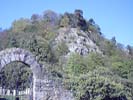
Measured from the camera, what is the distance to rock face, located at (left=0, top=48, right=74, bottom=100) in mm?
15562

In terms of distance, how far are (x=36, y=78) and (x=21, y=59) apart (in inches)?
45.2

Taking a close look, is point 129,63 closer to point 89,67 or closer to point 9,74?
point 89,67

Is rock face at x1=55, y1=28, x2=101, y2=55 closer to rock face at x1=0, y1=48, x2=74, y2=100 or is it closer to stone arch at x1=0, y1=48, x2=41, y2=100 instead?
rock face at x1=0, y1=48, x2=74, y2=100

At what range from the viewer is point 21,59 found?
1565 centimetres

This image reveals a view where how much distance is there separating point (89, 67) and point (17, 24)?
98.0 ft

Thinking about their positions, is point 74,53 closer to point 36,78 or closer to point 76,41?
point 76,41

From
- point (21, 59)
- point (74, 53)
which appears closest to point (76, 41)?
point (74, 53)

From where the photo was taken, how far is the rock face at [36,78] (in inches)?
613

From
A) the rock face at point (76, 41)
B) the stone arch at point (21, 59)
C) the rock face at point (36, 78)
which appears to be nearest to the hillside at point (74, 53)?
the rock face at point (76, 41)

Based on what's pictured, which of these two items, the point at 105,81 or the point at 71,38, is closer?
the point at 105,81

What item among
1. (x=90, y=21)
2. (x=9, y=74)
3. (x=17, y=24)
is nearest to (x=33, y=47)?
(x=9, y=74)

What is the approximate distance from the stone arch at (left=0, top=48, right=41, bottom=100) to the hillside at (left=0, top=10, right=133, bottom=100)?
687 mm

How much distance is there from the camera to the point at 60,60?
49.9 meters

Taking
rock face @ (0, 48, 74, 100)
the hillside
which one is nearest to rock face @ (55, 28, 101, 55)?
the hillside
